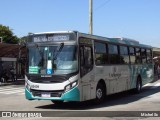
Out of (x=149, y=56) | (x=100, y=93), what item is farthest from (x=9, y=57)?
(x=100, y=93)

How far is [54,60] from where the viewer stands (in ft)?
44.8

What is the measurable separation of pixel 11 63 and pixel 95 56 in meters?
23.0

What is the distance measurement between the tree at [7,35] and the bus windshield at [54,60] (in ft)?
190

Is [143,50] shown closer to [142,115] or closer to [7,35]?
[142,115]

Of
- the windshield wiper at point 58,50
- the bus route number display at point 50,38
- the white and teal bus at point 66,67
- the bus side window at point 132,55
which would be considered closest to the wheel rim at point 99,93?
the white and teal bus at point 66,67

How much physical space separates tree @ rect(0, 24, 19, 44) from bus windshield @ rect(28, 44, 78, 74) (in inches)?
2283

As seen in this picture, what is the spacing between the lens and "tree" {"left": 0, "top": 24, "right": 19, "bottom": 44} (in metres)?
71.2

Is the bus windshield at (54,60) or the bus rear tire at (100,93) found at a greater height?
the bus windshield at (54,60)

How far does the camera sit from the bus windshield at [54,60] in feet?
44.3

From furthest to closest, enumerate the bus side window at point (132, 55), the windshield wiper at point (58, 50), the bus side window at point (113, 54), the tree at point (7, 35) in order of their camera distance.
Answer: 1. the tree at point (7, 35)
2. the bus side window at point (132, 55)
3. the bus side window at point (113, 54)
4. the windshield wiper at point (58, 50)

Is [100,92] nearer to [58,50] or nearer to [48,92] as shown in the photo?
[48,92]

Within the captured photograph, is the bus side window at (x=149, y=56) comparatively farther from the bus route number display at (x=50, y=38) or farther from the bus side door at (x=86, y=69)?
the bus route number display at (x=50, y=38)

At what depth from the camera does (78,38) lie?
13.8 m

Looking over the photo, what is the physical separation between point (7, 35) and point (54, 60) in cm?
5984
